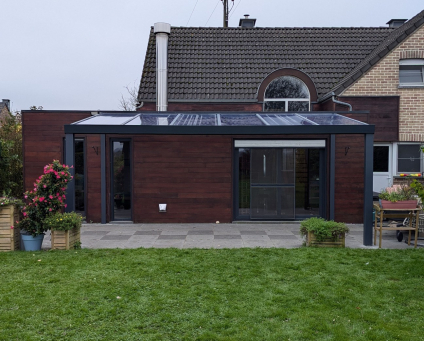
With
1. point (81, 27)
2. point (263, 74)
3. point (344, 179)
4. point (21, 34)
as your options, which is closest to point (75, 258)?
point (344, 179)

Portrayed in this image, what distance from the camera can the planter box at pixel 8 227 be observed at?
8391 millimetres

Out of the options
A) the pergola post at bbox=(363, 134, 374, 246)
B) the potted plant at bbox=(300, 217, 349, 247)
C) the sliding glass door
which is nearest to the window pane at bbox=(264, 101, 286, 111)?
the sliding glass door

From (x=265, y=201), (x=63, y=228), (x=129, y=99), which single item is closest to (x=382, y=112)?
(x=265, y=201)

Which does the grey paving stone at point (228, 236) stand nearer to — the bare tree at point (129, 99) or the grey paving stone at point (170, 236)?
the grey paving stone at point (170, 236)

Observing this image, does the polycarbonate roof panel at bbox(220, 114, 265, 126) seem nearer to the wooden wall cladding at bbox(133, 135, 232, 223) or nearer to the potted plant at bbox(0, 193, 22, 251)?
the wooden wall cladding at bbox(133, 135, 232, 223)

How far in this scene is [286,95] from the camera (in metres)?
14.0

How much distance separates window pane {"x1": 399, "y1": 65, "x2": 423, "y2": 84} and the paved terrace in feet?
15.9

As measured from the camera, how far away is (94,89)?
3441 cm

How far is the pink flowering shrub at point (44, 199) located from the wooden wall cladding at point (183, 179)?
3.92 meters

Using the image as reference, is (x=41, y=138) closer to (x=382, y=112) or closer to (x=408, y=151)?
(x=382, y=112)

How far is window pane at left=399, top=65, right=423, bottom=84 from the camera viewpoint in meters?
13.4

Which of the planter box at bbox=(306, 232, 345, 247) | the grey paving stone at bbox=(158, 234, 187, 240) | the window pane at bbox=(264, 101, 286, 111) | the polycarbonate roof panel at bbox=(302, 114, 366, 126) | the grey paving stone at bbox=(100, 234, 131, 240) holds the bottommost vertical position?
the grey paving stone at bbox=(158, 234, 187, 240)

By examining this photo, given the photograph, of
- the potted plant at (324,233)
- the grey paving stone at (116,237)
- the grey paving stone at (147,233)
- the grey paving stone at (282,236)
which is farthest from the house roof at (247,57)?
the potted plant at (324,233)

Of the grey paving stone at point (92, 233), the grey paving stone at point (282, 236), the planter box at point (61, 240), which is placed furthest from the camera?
the grey paving stone at point (92, 233)
